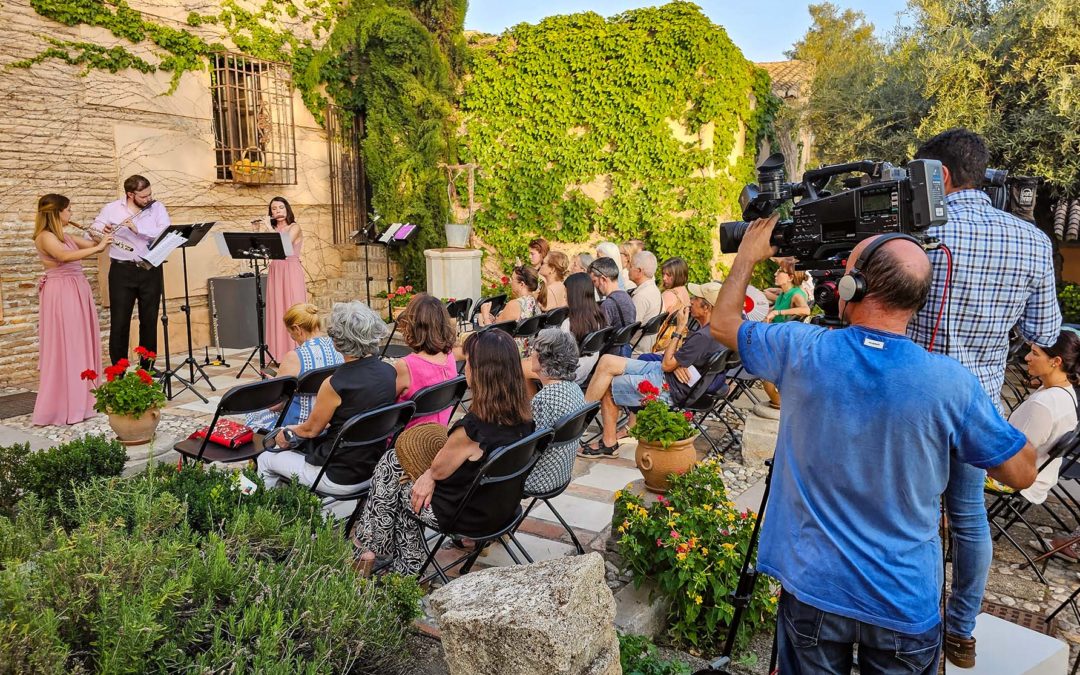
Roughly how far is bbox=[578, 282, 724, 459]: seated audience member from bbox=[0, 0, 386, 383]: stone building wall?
6216 mm

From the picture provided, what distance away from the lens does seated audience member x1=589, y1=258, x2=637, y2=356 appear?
692 cm

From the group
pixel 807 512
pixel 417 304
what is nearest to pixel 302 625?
pixel 807 512

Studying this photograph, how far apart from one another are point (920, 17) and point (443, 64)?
6803mm

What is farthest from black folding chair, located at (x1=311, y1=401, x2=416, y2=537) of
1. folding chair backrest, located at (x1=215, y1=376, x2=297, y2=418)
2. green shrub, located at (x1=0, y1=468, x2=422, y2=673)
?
green shrub, located at (x1=0, y1=468, x2=422, y2=673)

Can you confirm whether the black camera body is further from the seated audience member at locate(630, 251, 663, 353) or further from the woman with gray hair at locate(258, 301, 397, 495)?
the seated audience member at locate(630, 251, 663, 353)

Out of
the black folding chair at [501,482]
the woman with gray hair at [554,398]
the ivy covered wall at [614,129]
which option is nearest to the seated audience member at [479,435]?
the black folding chair at [501,482]

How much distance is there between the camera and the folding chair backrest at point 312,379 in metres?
4.18

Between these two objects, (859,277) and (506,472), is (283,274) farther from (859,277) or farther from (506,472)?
(859,277)

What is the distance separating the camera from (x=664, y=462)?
4.09 m

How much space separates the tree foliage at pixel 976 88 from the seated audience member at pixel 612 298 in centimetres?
499

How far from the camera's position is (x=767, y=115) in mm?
12531

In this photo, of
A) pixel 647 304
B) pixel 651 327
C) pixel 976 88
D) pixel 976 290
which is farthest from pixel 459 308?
pixel 976 88

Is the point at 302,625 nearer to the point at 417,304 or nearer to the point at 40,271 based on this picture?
the point at 417,304

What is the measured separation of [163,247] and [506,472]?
481cm
